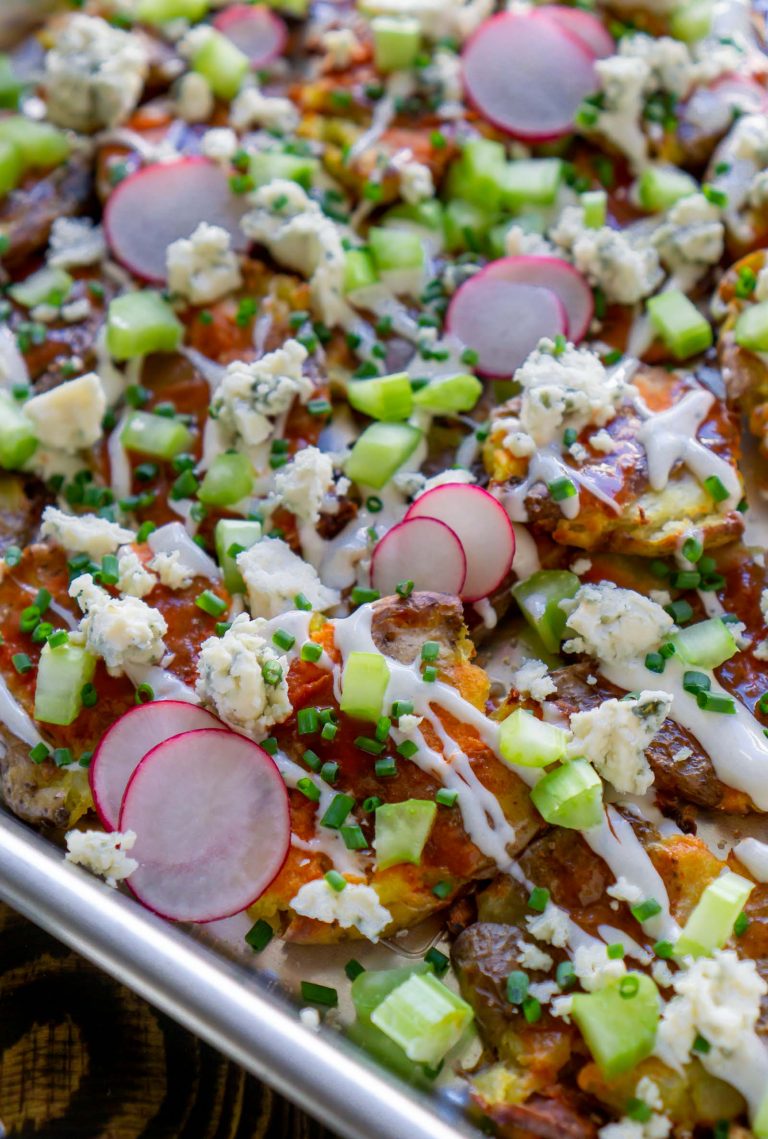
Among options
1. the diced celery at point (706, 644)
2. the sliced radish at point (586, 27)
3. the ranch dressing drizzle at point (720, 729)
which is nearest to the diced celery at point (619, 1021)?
the ranch dressing drizzle at point (720, 729)

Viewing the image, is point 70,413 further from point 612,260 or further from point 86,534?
point 612,260

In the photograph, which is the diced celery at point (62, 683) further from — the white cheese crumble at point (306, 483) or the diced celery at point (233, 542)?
the white cheese crumble at point (306, 483)

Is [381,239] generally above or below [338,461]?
above

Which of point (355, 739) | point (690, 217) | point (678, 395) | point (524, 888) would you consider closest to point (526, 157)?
point (690, 217)

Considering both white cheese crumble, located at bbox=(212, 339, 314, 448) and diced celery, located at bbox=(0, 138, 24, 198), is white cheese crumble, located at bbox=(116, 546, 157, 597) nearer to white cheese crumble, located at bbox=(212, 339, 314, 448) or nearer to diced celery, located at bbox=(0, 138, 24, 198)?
white cheese crumble, located at bbox=(212, 339, 314, 448)

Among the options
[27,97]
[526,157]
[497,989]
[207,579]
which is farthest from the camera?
[27,97]

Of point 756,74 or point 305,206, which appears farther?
point 756,74

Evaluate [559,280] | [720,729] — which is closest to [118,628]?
[720,729]

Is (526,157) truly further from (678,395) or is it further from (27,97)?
(27,97)
